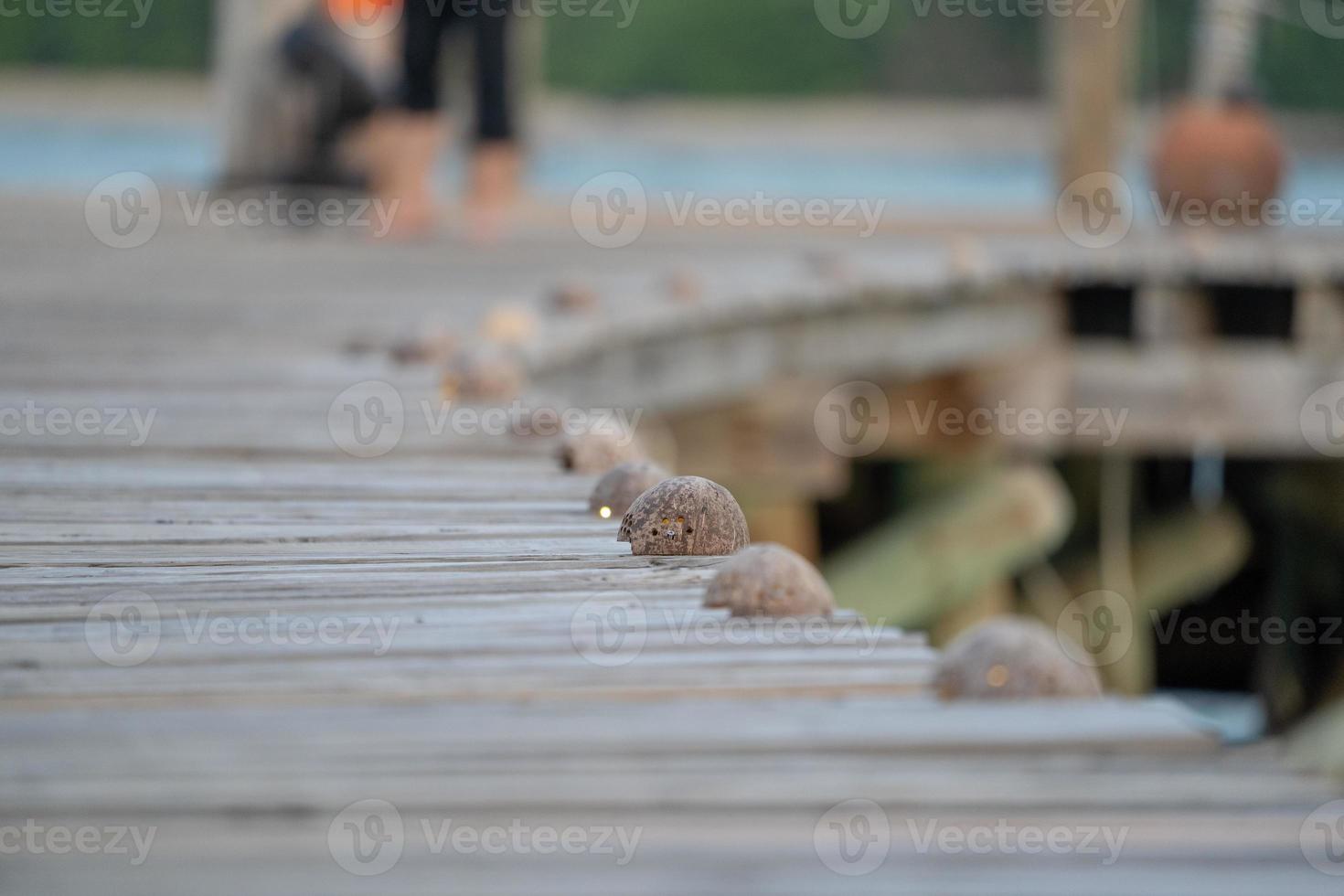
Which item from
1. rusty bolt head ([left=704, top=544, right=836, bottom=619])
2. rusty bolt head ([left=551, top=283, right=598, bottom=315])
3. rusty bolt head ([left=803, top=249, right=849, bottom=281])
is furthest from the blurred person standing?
rusty bolt head ([left=704, top=544, right=836, bottom=619])

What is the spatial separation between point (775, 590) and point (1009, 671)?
0.79ft

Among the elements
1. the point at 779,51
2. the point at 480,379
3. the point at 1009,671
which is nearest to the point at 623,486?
the point at 1009,671

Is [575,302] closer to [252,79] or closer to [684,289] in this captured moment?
[684,289]

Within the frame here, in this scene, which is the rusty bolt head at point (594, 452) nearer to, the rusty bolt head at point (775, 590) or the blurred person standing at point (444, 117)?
the rusty bolt head at point (775, 590)

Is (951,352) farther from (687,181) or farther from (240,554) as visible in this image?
(687,181)

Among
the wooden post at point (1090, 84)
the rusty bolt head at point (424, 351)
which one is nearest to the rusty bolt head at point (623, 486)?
the rusty bolt head at point (424, 351)

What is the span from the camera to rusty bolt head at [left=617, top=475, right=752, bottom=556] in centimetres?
167

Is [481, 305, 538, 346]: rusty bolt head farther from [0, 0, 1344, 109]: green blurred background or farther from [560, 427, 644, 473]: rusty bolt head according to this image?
[0, 0, 1344, 109]: green blurred background

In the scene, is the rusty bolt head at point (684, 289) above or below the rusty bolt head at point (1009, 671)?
below

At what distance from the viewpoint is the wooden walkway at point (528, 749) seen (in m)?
1.01

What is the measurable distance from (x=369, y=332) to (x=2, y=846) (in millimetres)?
2886

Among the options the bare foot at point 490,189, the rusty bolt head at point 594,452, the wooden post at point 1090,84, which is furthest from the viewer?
the wooden post at point 1090,84

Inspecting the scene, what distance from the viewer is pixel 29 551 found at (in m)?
1.74

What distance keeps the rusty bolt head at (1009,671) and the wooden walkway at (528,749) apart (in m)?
0.02
